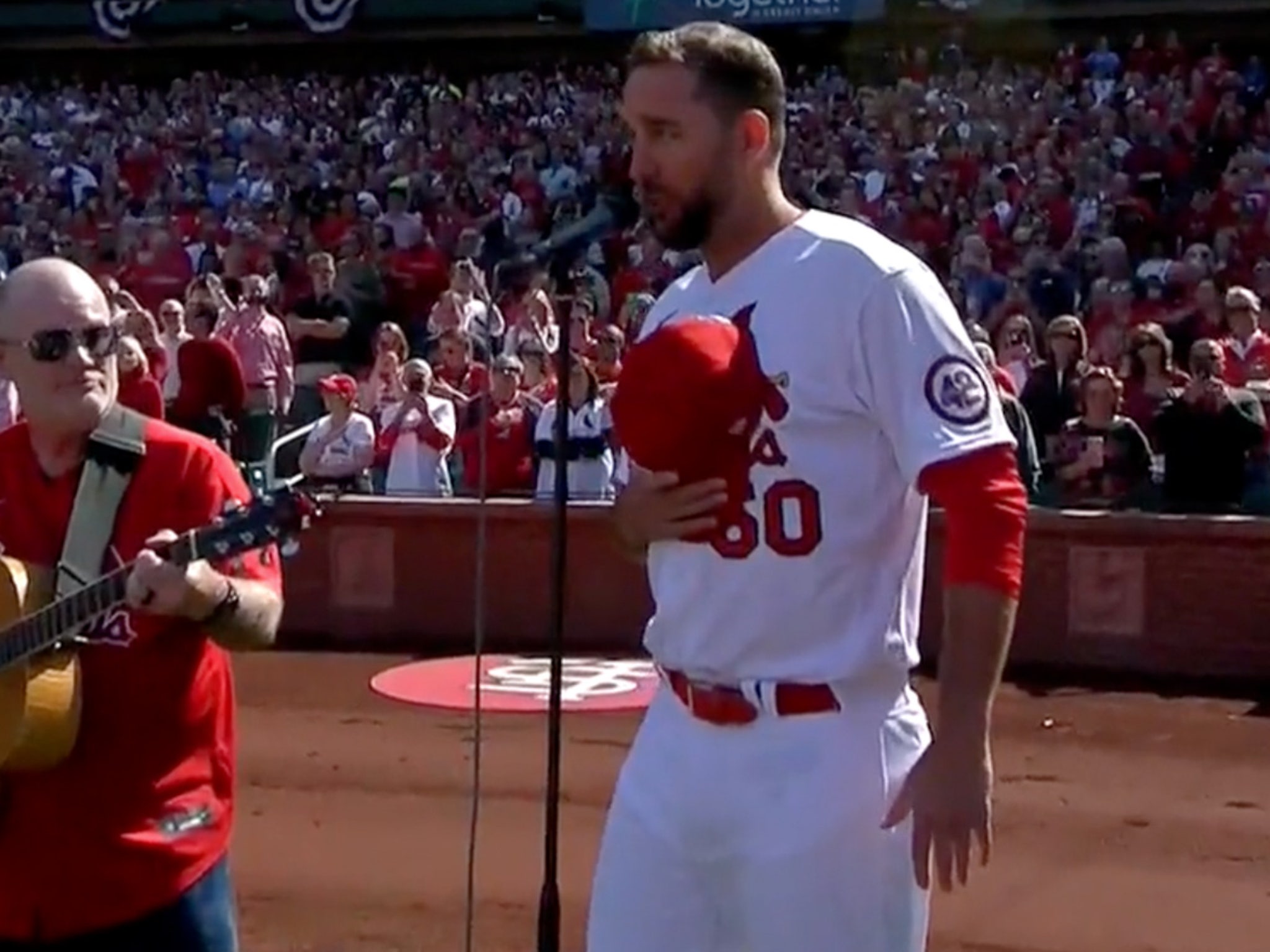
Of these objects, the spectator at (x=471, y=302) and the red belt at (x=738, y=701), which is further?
the spectator at (x=471, y=302)

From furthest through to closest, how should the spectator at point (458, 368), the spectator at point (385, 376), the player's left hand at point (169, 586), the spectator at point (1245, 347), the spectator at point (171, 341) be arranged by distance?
the spectator at point (171, 341) < the spectator at point (458, 368) < the spectator at point (385, 376) < the spectator at point (1245, 347) < the player's left hand at point (169, 586)

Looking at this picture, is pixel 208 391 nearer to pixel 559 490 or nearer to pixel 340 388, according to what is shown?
pixel 340 388

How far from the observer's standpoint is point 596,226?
4.11m

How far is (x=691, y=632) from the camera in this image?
10.9 feet

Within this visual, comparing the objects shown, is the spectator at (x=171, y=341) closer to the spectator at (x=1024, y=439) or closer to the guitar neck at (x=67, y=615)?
the spectator at (x=1024, y=439)

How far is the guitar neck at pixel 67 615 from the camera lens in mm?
3496

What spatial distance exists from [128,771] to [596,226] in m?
1.32

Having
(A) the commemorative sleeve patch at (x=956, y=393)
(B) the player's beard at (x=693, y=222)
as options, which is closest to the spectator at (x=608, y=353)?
(B) the player's beard at (x=693, y=222)

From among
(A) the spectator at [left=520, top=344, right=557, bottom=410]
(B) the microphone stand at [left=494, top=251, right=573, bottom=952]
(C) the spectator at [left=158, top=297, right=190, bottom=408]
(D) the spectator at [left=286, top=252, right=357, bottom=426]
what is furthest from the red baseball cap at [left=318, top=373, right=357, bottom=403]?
(B) the microphone stand at [left=494, top=251, right=573, bottom=952]

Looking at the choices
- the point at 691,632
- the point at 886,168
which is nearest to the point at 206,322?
the point at 886,168

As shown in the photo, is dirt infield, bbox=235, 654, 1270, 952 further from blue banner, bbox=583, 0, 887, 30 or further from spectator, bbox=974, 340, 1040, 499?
blue banner, bbox=583, 0, 887, 30

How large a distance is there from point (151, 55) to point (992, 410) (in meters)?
Answer: 29.3

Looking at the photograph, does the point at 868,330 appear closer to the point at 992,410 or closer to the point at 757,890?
the point at 992,410

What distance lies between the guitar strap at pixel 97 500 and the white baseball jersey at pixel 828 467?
3.23ft
